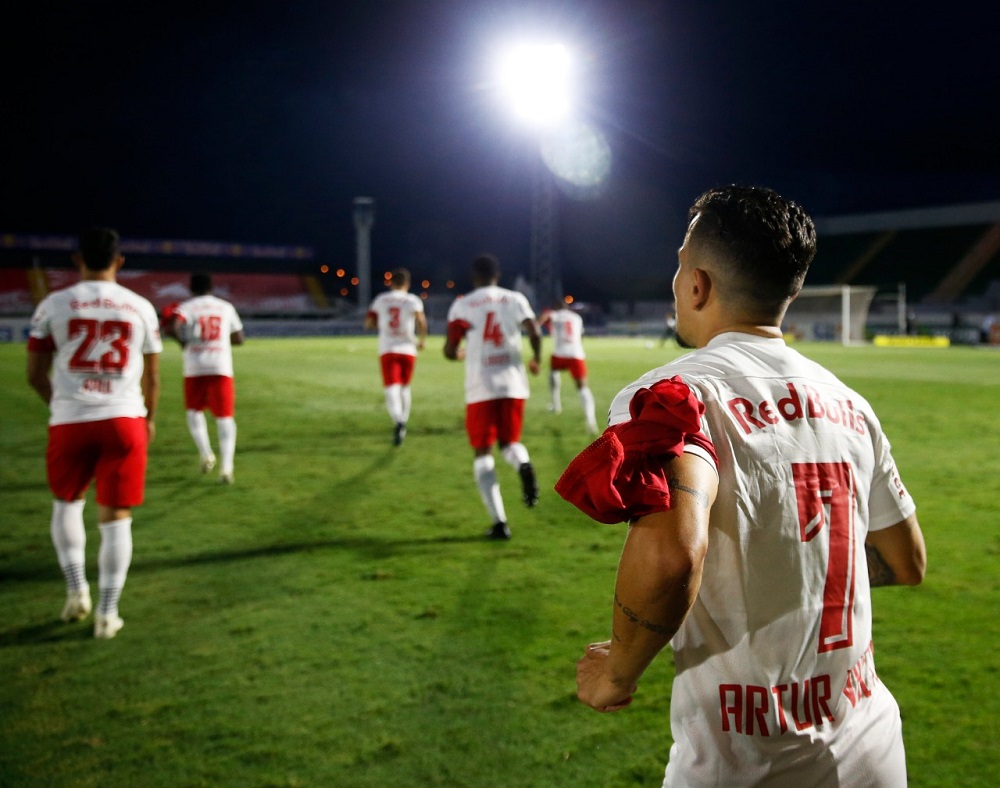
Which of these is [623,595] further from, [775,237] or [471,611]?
[471,611]

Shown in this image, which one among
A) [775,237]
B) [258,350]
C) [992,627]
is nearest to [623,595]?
[775,237]

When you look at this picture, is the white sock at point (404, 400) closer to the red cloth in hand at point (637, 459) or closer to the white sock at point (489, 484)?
the white sock at point (489, 484)

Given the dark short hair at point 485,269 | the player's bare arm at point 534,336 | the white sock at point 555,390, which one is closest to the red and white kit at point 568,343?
the white sock at point 555,390

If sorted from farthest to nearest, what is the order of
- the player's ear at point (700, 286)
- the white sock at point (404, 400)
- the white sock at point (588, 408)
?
1. the white sock at point (588, 408)
2. the white sock at point (404, 400)
3. the player's ear at point (700, 286)

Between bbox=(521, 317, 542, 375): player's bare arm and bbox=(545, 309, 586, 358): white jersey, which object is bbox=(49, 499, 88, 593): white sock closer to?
bbox=(521, 317, 542, 375): player's bare arm

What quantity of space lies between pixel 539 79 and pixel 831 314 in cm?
2169

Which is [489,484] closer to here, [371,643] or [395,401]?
[371,643]

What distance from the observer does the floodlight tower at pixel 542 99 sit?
38.4 meters

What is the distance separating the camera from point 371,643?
168 inches

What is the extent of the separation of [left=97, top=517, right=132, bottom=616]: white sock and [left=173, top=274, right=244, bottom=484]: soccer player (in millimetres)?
4124

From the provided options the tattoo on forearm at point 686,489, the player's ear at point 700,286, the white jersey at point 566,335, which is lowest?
the white jersey at point 566,335

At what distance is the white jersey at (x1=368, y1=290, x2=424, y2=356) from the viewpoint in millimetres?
11320

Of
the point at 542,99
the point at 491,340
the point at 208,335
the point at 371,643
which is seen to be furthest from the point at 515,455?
the point at 542,99

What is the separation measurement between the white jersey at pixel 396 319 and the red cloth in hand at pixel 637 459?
32.9ft
